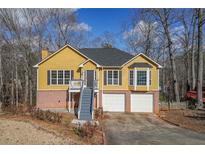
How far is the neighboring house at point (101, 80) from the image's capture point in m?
27.5

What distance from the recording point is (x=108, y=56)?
29922mm

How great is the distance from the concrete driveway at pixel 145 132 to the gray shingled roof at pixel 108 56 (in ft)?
22.0

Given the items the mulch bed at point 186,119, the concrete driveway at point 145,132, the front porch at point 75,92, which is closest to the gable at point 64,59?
the front porch at point 75,92

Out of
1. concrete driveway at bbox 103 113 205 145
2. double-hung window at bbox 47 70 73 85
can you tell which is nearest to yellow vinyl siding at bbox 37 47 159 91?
double-hung window at bbox 47 70 73 85

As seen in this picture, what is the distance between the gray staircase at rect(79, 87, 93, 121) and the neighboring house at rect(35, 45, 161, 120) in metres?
1.53

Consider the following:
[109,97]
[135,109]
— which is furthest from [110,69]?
[135,109]

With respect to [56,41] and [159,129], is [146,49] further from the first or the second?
[159,129]

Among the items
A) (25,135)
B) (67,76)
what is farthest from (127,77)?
(25,135)

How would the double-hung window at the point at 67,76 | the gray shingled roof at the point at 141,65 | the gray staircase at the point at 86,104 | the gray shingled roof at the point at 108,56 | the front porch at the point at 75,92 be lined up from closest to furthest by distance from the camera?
the gray staircase at the point at 86,104
the front porch at the point at 75,92
the gray shingled roof at the point at 141,65
the double-hung window at the point at 67,76
the gray shingled roof at the point at 108,56

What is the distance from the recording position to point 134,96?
2811cm

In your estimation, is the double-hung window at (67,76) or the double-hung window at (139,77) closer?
the double-hung window at (139,77)

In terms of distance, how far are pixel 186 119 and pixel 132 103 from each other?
645cm

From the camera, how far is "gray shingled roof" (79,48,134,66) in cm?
2853

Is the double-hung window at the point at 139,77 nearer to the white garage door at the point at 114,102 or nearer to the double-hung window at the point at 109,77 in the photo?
the white garage door at the point at 114,102
